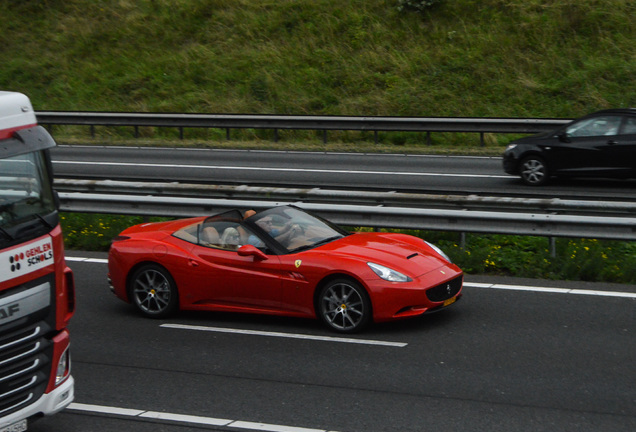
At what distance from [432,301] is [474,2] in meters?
21.8

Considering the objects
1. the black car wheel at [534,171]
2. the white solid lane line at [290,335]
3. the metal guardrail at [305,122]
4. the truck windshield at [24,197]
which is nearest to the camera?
the truck windshield at [24,197]

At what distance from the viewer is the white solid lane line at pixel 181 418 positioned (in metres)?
6.53

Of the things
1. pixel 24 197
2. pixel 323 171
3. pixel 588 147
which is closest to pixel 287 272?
pixel 24 197

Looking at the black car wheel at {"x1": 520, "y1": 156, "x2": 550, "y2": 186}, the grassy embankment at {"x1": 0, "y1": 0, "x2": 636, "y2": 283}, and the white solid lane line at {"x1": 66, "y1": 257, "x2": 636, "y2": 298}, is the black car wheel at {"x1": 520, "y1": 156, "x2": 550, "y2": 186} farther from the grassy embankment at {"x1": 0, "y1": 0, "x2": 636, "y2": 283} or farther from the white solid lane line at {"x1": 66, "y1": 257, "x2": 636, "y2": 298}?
the white solid lane line at {"x1": 66, "y1": 257, "x2": 636, "y2": 298}

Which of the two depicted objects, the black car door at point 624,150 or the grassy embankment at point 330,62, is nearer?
the black car door at point 624,150

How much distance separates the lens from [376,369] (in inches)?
305

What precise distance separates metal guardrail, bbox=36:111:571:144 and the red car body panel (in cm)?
1263

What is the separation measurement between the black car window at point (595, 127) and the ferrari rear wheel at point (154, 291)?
9998 millimetres

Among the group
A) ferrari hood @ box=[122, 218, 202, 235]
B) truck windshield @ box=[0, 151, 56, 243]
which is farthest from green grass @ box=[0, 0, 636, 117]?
truck windshield @ box=[0, 151, 56, 243]

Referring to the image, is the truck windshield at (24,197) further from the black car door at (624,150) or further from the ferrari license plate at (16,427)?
A: the black car door at (624,150)

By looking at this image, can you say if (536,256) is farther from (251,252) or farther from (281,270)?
(251,252)

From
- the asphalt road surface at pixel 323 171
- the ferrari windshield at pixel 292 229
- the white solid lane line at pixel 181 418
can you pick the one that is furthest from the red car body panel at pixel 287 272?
the asphalt road surface at pixel 323 171

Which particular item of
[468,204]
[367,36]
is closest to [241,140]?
A: [367,36]

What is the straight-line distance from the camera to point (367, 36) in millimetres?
28656
